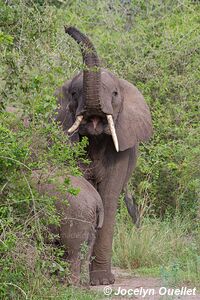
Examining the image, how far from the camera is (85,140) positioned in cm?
773

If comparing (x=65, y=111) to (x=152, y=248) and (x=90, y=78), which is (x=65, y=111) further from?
(x=152, y=248)

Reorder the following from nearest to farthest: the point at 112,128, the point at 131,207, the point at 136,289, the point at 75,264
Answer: the point at 75,264 < the point at 136,289 < the point at 112,128 < the point at 131,207

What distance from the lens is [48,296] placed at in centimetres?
684

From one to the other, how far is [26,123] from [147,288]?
1.68 meters

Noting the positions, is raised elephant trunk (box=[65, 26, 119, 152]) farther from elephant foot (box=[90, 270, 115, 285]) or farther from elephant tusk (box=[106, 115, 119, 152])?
elephant foot (box=[90, 270, 115, 285])

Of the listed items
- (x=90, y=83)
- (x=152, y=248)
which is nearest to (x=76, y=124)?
(x=90, y=83)

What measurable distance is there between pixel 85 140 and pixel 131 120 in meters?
2.48

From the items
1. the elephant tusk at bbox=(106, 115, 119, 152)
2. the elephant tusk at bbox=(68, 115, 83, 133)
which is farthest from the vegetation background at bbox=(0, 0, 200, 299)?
the elephant tusk at bbox=(106, 115, 119, 152)

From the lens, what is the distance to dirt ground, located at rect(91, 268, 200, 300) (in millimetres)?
7770

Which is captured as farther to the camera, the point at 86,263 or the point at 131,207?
the point at 131,207

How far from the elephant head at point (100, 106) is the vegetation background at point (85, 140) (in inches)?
8.3

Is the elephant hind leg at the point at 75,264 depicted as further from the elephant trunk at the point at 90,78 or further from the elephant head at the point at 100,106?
the elephant trunk at the point at 90,78

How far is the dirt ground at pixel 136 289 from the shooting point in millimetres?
7770

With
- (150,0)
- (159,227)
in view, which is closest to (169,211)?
(159,227)
